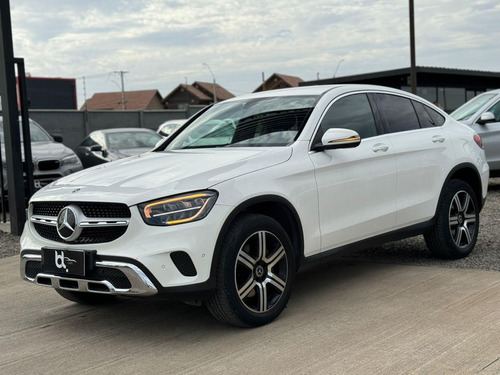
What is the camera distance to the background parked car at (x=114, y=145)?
50.3 ft

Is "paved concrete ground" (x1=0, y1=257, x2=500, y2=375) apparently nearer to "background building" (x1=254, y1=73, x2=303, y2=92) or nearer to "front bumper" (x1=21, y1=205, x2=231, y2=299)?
"front bumper" (x1=21, y1=205, x2=231, y2=299)

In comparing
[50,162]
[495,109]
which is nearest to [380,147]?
[495,109]

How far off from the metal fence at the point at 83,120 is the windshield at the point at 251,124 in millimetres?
19606

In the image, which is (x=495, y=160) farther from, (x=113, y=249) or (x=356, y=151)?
(x=113, y=249)

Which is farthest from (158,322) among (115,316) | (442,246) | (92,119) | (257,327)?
(92,119)

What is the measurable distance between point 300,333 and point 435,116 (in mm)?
3070

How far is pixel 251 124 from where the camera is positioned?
546cm

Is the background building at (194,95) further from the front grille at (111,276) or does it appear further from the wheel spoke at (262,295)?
the front grille at (111,276)

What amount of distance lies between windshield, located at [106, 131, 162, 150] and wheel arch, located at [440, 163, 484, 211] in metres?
10.0

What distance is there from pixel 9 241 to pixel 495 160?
7828mm

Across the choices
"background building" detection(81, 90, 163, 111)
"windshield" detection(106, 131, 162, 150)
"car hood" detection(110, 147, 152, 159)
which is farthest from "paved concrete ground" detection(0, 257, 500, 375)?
"background building" detection(81, 90, 163, 111)

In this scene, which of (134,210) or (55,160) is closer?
(134,210)

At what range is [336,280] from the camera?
593 centimetres

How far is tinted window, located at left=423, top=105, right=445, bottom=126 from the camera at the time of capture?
6539 mm
